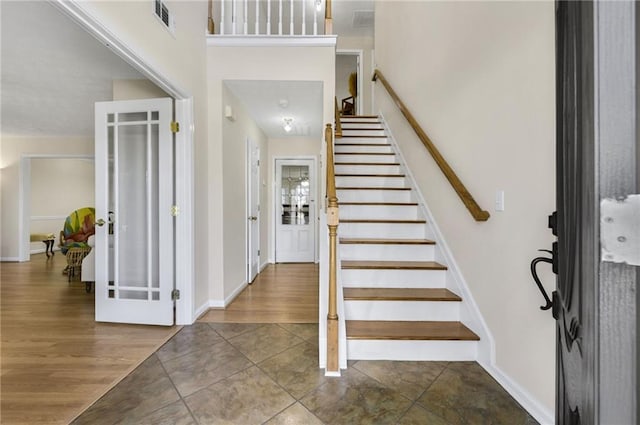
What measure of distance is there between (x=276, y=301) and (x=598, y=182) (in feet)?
10.4

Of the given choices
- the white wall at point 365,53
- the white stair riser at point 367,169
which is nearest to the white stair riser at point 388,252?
the white stair riser at point 367,169

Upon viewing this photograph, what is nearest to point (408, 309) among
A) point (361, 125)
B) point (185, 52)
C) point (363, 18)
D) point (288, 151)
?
point (185, 52)

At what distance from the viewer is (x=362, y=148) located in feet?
13.1

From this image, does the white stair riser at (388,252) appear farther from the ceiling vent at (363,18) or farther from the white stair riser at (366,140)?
the ceiling vent at (363,18)

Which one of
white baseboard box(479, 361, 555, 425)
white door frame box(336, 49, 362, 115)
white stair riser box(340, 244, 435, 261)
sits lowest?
white baseboard box(479, 361, 555, 425)

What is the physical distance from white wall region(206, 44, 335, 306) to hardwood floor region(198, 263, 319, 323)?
302 mm

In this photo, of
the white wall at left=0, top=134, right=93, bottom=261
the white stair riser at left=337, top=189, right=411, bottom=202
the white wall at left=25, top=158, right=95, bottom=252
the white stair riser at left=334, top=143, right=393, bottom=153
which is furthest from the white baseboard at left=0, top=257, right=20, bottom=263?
the white stair riser at left=337, top=189, right=411, bottom=202

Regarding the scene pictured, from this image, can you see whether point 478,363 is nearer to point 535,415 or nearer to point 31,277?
point 535,415

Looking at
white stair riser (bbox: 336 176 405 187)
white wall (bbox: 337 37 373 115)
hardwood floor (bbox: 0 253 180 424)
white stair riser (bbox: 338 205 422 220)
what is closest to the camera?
hardwood floor (bbox: 0 253 180 424)

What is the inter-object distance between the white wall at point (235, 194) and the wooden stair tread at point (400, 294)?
5.37 ft

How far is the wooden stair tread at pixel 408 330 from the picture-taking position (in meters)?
1.87

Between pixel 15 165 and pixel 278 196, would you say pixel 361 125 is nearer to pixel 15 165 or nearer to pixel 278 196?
pixel 278 196

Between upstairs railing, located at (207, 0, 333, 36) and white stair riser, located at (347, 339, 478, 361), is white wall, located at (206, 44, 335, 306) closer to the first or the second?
upstairs railing, located at (207, 0, 333, 36)

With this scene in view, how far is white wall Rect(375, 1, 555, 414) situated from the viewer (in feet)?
4.56
